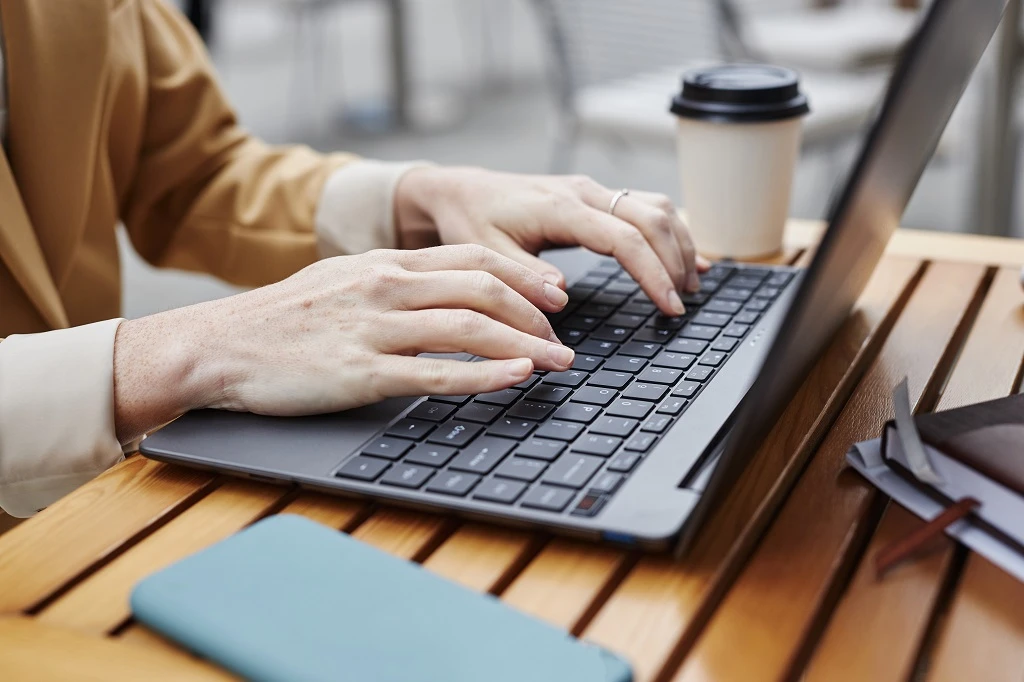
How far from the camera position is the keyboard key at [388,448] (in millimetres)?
563

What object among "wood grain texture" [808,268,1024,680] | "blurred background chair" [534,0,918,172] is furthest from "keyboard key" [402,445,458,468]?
"blurred background chair" [534,0,918,172]

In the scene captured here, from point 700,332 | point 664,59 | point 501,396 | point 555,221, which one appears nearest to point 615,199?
point 555,221

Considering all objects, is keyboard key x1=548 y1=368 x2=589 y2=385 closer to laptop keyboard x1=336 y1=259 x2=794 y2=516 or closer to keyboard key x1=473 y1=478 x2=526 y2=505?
laptop keyboard x1=336 y1=259 x2=794 y2=516

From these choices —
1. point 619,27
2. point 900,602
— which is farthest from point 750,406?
point 619,27

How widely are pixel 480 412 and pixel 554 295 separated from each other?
0.12m

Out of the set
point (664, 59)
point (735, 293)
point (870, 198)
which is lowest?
point (664, 59)

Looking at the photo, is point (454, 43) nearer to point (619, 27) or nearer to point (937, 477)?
point (619, 27)

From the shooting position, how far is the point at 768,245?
977 millimetres

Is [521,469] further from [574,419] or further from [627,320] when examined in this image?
[627,320]

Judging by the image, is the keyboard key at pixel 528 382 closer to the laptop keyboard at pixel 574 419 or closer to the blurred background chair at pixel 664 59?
the laptop keyboard at pixel 574 419

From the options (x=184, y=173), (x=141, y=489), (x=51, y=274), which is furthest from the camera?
(x=184, y=173)

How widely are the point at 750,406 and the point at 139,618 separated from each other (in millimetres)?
276

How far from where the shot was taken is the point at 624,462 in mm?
535

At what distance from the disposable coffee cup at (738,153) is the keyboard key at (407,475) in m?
0.50
